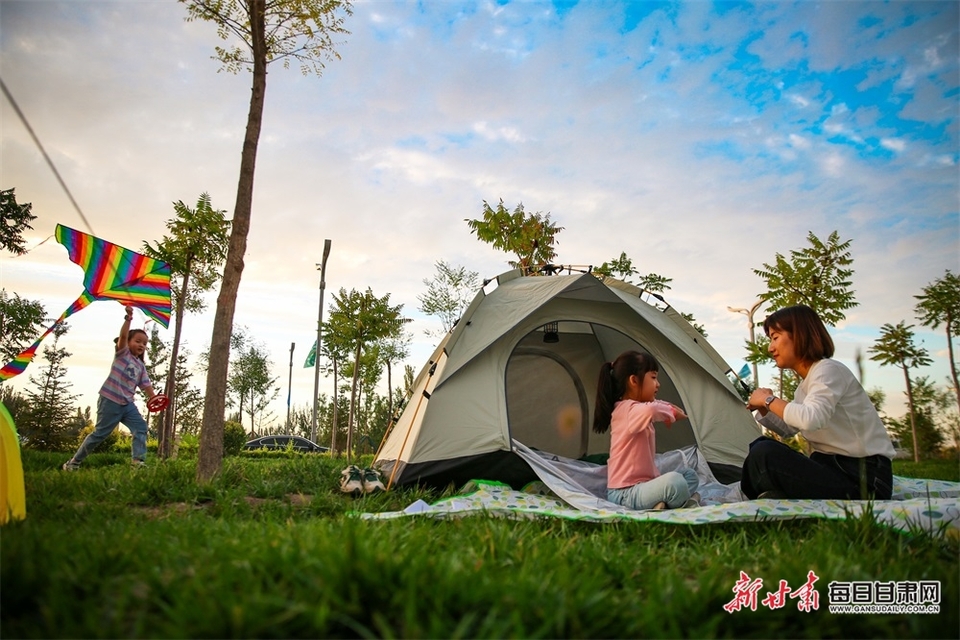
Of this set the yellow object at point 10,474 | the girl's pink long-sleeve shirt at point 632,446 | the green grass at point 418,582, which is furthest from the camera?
the girl's pink long-sleeve shirt at point 632,446

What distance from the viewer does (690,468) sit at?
4.52 metres

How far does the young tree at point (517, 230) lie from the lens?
1158 cm

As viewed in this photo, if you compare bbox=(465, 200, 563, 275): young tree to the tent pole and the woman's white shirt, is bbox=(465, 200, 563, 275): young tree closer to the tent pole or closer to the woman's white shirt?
the tent pole

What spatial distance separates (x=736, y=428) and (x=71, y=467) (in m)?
6.36

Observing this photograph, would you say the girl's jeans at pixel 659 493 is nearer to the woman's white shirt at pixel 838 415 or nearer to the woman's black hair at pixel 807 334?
the woman's white shirt at pixel 838 415

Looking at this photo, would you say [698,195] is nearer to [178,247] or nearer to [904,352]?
[178,247]

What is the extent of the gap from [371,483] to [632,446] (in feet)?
6.26

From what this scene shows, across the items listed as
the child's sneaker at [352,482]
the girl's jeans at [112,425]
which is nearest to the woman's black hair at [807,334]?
the child's sneaker at [352,482]

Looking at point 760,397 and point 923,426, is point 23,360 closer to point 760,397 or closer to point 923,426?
point 760,397

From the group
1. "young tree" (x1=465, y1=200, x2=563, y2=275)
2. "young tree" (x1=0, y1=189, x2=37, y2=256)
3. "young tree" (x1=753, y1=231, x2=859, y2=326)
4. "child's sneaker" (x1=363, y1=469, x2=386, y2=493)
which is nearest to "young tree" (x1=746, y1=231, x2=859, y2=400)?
"young tree" (x1=753, y1=231, x2=859, y2=326)

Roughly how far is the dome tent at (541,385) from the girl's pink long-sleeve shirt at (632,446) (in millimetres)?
796

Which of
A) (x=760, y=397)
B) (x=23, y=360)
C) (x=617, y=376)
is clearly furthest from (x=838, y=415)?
(x=23, y=360)

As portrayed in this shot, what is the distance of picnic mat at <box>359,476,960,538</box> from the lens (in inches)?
105

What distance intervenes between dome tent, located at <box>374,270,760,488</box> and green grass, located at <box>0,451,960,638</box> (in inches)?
76.1
